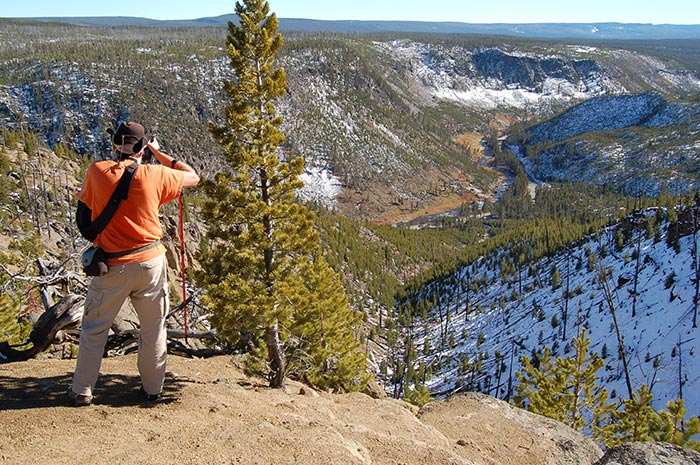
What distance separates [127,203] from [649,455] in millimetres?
10860

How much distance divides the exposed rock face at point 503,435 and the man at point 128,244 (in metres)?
7.61

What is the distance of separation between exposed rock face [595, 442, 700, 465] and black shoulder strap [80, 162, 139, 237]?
33.5ft

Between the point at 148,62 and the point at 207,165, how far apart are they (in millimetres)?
65848

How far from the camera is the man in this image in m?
7.00

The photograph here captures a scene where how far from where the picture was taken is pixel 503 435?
1247cm

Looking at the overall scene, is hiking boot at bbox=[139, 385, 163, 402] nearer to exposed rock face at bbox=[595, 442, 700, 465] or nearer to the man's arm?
the man's arm

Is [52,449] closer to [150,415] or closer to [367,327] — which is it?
[150,415]

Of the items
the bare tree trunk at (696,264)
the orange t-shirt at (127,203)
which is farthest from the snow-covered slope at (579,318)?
the orange t-shirt at (127,203)

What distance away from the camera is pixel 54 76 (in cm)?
16912

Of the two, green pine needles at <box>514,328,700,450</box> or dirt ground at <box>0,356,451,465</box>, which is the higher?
dirt ground at <box>0,356,451,465</box>

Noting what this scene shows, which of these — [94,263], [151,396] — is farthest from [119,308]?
[151,396]

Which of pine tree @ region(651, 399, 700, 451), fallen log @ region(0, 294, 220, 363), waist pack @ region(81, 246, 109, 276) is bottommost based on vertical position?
pine tree @ region(651, 399, 700, 451)

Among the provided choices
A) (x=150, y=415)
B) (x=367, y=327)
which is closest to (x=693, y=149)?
(x=367, y=327)

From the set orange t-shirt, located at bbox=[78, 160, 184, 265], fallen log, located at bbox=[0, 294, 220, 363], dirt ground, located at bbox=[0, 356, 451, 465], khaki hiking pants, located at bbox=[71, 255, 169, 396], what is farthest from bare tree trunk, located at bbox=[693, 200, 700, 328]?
orange t-shirt, located at bbox=[78, 160, 184, 265]
